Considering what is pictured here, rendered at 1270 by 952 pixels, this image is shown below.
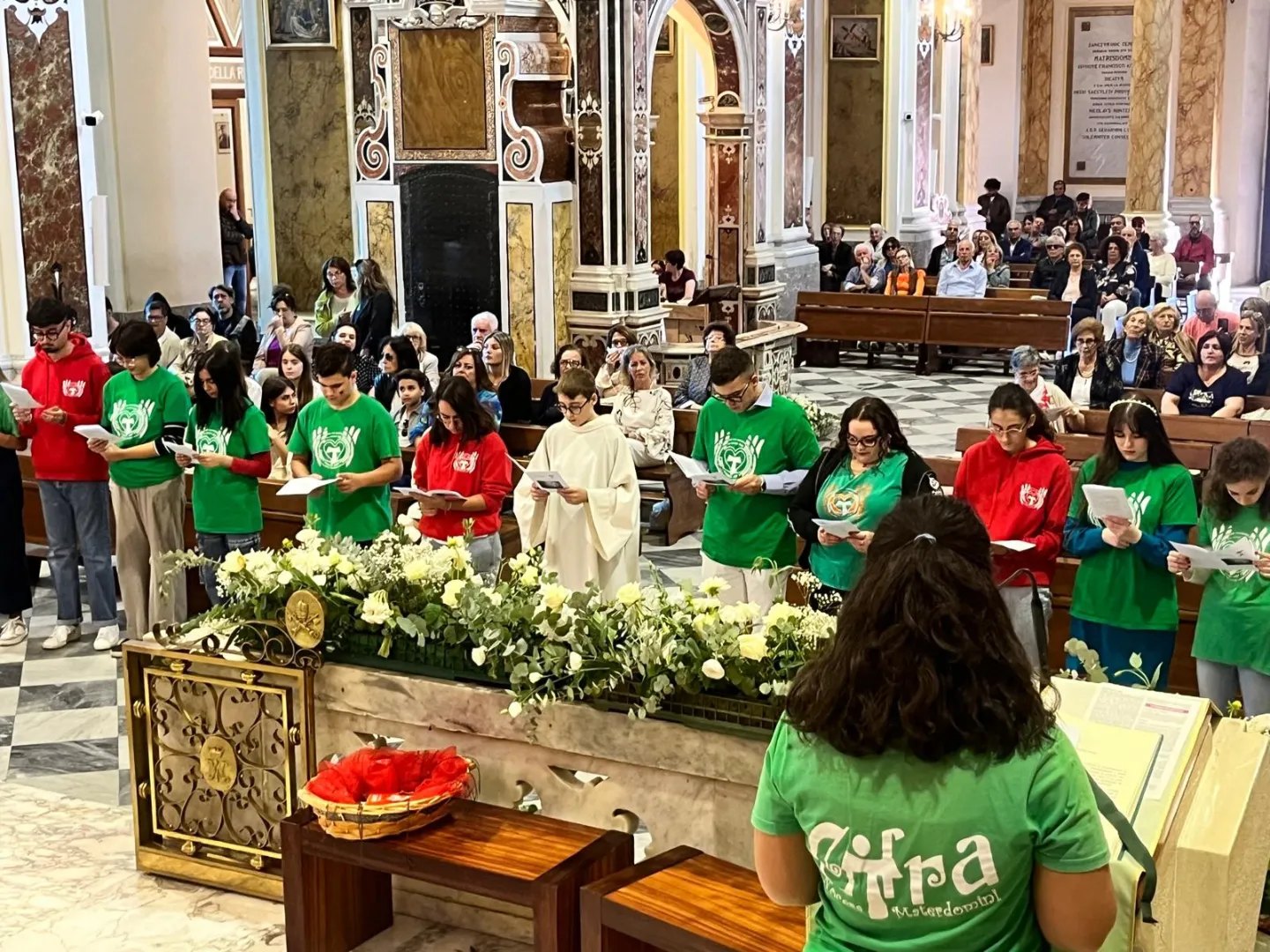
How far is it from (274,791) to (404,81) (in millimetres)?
9594

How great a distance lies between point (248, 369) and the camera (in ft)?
44.1

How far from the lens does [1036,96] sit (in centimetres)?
2728

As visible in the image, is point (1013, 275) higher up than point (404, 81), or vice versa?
point (404, 81)

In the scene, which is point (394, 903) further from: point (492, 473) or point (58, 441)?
point (58, 441)

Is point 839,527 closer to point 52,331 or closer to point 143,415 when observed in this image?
point 143,415

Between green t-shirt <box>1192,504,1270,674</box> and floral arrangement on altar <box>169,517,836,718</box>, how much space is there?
1950 mm

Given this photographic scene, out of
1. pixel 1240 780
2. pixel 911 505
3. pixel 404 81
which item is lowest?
pixel 1240 780

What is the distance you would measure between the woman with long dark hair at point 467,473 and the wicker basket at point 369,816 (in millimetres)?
2720

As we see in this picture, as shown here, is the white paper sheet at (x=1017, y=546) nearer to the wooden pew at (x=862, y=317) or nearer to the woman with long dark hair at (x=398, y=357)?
the woman with long dark hair at (x=398, y=357)

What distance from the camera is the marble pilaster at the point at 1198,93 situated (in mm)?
22953

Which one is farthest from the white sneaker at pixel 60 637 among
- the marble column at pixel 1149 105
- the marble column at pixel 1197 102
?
the marble column at pixel 1197 102

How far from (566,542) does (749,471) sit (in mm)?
961

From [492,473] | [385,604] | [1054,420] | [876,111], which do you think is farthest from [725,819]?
[876,111]

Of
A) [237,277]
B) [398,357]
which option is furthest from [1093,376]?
[237,277]
